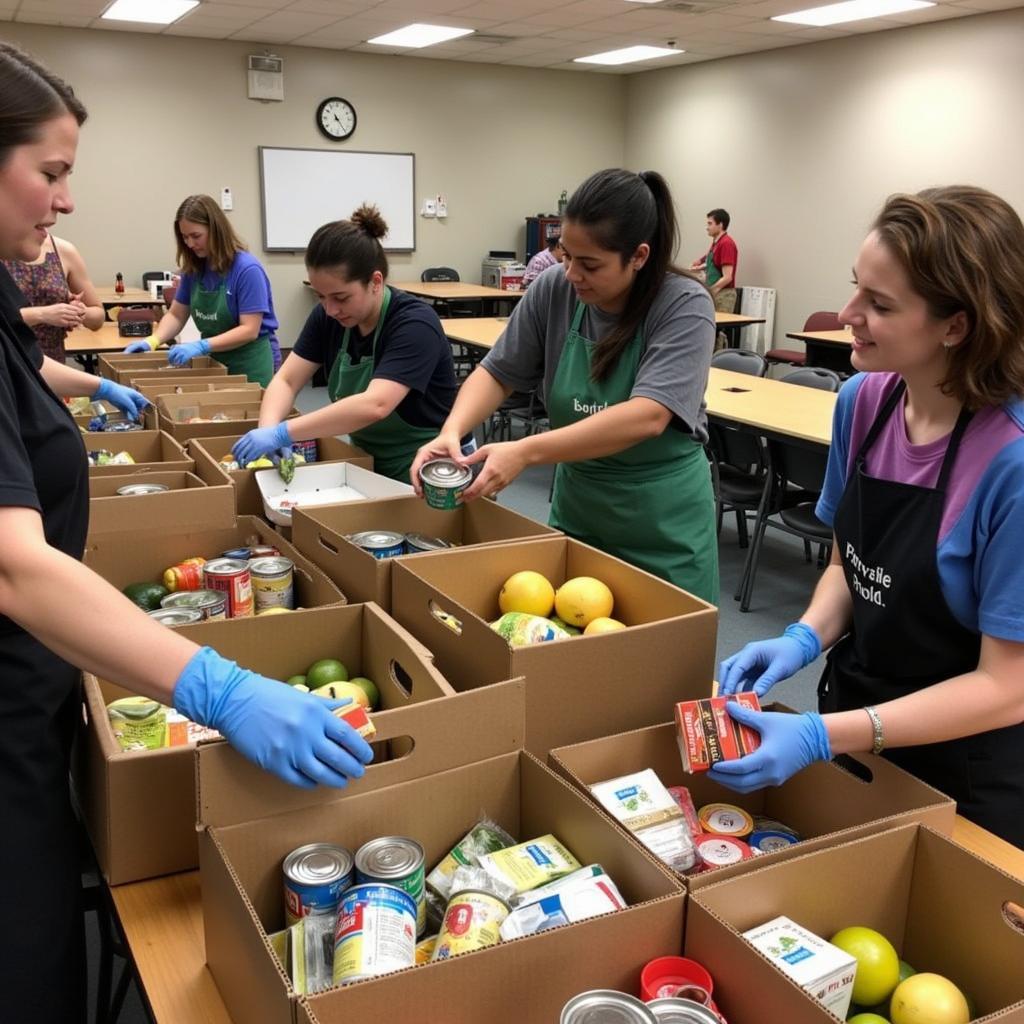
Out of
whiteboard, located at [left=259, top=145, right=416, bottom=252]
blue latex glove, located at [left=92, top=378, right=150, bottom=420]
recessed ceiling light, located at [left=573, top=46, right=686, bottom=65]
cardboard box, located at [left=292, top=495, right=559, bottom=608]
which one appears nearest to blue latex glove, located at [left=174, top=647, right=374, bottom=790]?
cardboard box, located at [left=292, top=495, right=559, bottom=608]

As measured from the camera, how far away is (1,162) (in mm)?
1075

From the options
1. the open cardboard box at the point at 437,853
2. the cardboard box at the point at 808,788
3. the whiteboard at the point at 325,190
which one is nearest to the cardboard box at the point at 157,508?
the open cardboard box at the point at 437,853

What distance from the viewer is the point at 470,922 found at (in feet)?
3.15

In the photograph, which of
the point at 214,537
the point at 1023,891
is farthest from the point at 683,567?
the point at 1023,891

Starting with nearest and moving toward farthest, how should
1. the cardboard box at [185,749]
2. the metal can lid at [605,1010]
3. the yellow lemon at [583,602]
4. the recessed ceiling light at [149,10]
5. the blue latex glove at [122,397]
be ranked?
the metal can lid at [605,1010]
the cardboard box at [185,749]
the yellow lemon at [583,602]
the blue latex glove at [122,397]
the recessed ceiling light at [149,10]

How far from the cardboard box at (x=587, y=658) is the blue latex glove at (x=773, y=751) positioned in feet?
0.69

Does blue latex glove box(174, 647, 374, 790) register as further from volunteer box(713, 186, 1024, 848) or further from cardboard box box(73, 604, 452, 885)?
volunteer box(713, 186, 1024, 848)

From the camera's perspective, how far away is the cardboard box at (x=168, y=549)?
190 cm

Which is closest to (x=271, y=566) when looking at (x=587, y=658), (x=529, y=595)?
(x=529, y=595)

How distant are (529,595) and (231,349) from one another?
2.56 meters

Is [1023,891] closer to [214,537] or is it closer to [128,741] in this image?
[128,741]

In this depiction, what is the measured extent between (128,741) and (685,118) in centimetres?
1009

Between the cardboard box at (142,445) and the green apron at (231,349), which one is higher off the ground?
the green apron at (231,349)

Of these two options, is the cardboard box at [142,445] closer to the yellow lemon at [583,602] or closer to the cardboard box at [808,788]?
the yellow lemon at [583,602]
